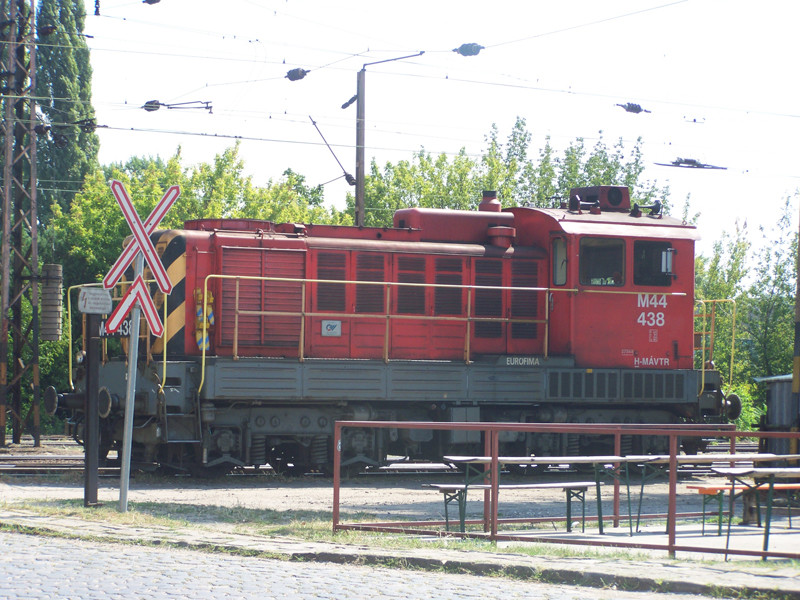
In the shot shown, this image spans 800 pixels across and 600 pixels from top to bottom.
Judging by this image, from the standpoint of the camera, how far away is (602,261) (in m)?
16.7

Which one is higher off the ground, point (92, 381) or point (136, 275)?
point (136, 275)

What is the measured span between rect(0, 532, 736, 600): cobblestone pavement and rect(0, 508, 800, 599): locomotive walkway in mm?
173

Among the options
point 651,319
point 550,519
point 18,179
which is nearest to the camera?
point 550,519

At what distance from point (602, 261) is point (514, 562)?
31.5 feet

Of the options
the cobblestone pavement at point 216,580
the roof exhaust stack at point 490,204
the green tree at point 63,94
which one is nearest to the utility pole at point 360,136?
the roof exhaust stack at point 490,204

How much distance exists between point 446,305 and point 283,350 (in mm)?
2803

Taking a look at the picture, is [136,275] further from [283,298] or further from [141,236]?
[283,298]

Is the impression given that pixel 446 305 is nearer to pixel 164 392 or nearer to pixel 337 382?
pixel 337 382

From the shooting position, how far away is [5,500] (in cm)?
1198

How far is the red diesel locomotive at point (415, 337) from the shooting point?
49.5 ft

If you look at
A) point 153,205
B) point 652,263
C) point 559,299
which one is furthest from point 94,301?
point 153,205

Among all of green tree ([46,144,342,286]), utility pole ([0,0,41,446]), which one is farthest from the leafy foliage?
utility pole ([0,0,41,446])

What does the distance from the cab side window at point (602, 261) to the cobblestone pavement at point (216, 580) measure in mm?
9609

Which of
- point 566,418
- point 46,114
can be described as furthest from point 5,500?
point 46,114
